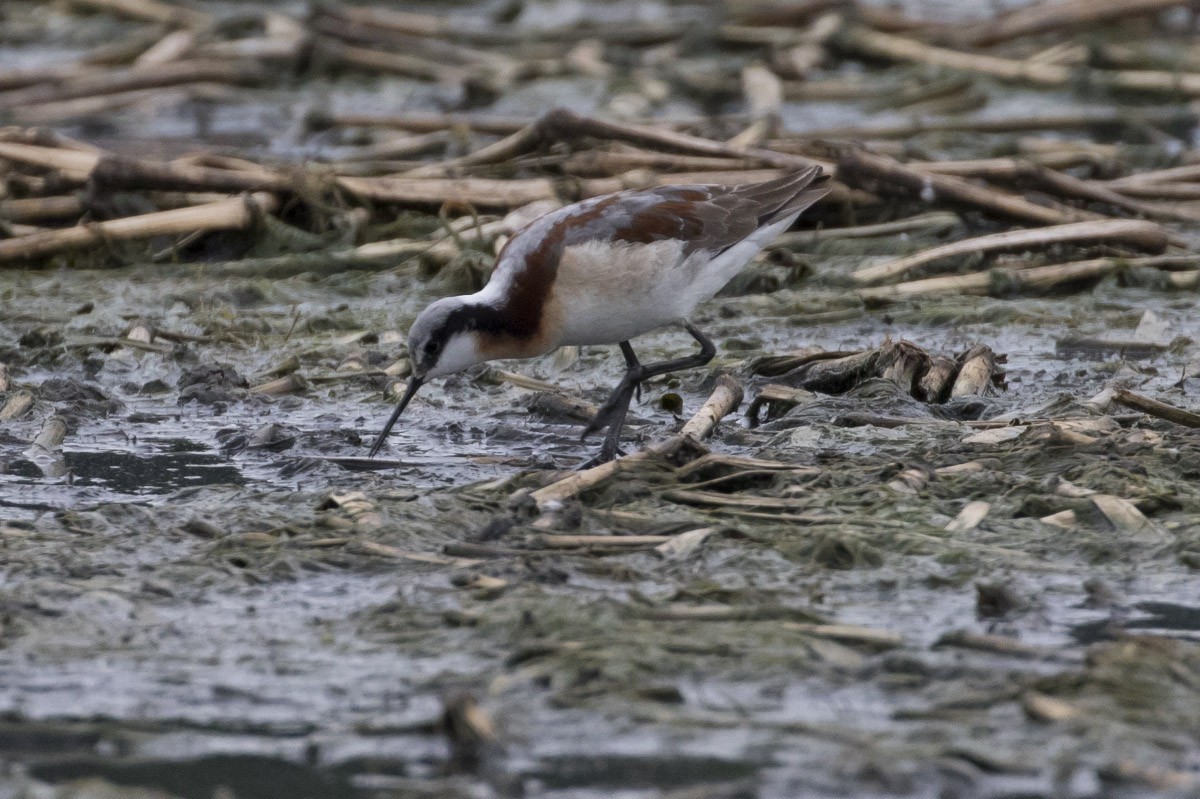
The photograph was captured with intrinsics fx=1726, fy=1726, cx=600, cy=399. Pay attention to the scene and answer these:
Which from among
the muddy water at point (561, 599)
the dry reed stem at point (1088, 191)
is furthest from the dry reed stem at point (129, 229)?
the dry reed stem at point (1088, 191)

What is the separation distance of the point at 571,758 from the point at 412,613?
100cm

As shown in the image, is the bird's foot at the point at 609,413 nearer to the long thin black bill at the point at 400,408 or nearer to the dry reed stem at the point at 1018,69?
the long thin black bill at the point at 400,408

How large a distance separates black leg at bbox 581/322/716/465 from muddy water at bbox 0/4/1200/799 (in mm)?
219

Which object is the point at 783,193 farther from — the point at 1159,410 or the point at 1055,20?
the point at 1055,20

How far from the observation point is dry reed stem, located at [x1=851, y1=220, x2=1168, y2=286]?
8891 millimetres

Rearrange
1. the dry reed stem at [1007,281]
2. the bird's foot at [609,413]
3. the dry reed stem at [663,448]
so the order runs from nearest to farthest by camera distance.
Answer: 1. the dry reed stem at [663,448]
2. the bird's foot at [609,413]
3. the dry reed stem at [1007,281]

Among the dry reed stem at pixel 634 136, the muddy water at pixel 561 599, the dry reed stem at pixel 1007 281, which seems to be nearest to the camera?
the muddy water at pixel 561 599

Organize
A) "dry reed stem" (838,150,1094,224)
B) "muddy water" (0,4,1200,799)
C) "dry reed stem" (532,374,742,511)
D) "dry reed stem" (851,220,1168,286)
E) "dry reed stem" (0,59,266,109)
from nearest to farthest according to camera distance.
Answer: "muddy water" (0,4,1200,799) < "dry reed stem" (532,374,742,511) < "dry reed stem" (851,220,1168,286) < "dry reed stem" (838,150,1094,224) < "dry reed stem" (0,59,266,109)

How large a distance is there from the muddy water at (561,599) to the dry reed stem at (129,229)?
1.27 m

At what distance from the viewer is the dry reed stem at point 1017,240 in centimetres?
889

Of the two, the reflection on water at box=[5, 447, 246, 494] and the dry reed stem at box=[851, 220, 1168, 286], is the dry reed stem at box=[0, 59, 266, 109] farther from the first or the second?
the reflection on water at box=[5, 447, 246, 494]

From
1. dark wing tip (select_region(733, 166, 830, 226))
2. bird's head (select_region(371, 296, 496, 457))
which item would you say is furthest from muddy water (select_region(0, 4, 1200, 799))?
dark wing tip (select_region(733, 166, 830, 226))

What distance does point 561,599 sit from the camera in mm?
4785

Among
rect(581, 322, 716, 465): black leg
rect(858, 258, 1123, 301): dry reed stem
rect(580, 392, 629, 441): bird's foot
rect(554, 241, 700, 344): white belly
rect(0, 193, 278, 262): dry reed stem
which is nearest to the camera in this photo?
rect(554, 241, 700, 344): white belly
